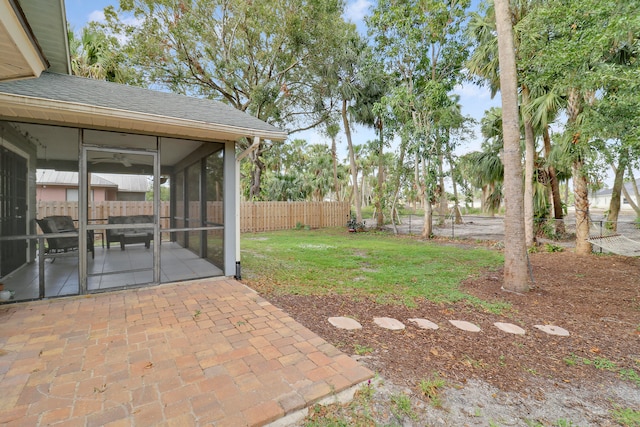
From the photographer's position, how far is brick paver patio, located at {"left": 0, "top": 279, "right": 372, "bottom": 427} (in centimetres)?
183

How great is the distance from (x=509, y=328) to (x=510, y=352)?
0.64 meters

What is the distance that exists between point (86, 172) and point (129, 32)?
439 inches

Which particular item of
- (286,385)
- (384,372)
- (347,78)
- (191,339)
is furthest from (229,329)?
(347,78)

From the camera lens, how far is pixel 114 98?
4121 millimetres

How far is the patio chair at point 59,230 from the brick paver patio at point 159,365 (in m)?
0.82

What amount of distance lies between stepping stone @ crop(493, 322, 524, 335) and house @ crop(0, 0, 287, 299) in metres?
3.94

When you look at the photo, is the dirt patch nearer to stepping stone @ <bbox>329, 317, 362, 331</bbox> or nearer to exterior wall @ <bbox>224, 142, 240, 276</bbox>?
stepping stone @ <bbox>329, 317, 362, 331</bbox>

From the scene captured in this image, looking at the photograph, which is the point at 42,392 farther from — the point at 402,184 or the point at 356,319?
the point at 402,184

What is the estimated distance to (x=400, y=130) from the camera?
1171 cm

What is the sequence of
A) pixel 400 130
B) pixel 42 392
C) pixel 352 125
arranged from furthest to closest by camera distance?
1. pixel 352 125
2. pixel 400 130
3. pixel 42 392

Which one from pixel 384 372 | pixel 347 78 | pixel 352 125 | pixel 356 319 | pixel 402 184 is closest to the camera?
pixel 384 372

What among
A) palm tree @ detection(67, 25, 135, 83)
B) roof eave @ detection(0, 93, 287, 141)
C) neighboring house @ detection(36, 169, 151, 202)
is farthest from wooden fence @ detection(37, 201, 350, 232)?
palm tree @ detection(67, 25, 135, 83)

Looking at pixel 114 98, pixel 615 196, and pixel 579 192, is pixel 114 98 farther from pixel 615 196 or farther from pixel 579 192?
pixel 615 196

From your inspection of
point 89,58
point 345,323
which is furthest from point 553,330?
point 89,58
